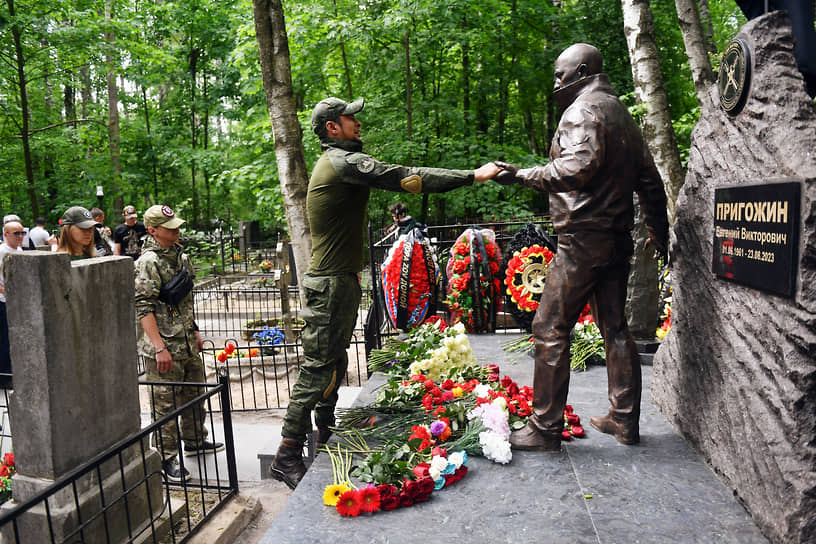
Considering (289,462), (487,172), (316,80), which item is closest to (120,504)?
(289,462)

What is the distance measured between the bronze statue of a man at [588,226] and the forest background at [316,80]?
9101 millimetres

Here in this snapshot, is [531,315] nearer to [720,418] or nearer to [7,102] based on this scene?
[720,418]

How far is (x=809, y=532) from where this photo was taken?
7.94 ft

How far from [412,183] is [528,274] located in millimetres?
3016

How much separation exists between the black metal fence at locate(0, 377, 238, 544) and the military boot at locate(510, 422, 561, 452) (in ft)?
7.14

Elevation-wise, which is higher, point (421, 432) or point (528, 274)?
point (528, 274)

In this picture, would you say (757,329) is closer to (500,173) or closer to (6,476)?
(500,173)

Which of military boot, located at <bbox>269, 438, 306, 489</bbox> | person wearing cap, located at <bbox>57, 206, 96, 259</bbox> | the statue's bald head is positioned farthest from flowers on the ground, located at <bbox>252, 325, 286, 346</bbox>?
the statue's bald head

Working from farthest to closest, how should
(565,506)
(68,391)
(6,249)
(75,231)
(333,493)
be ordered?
(6,249), (75,231), (68,391), (333,493), (565,506)

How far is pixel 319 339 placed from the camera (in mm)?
4043

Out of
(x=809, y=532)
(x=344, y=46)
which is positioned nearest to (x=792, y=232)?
(x=809, y=532)

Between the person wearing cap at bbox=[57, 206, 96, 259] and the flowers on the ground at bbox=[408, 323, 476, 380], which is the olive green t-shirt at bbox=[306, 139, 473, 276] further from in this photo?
the person wearing cap at bbox=[57, 206, 96, 259]

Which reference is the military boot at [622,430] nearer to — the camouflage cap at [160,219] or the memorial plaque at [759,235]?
the memorial plaque at [759,235]

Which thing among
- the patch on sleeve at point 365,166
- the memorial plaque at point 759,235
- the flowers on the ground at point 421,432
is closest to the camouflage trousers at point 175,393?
the flowers on the ground at point 421,432
